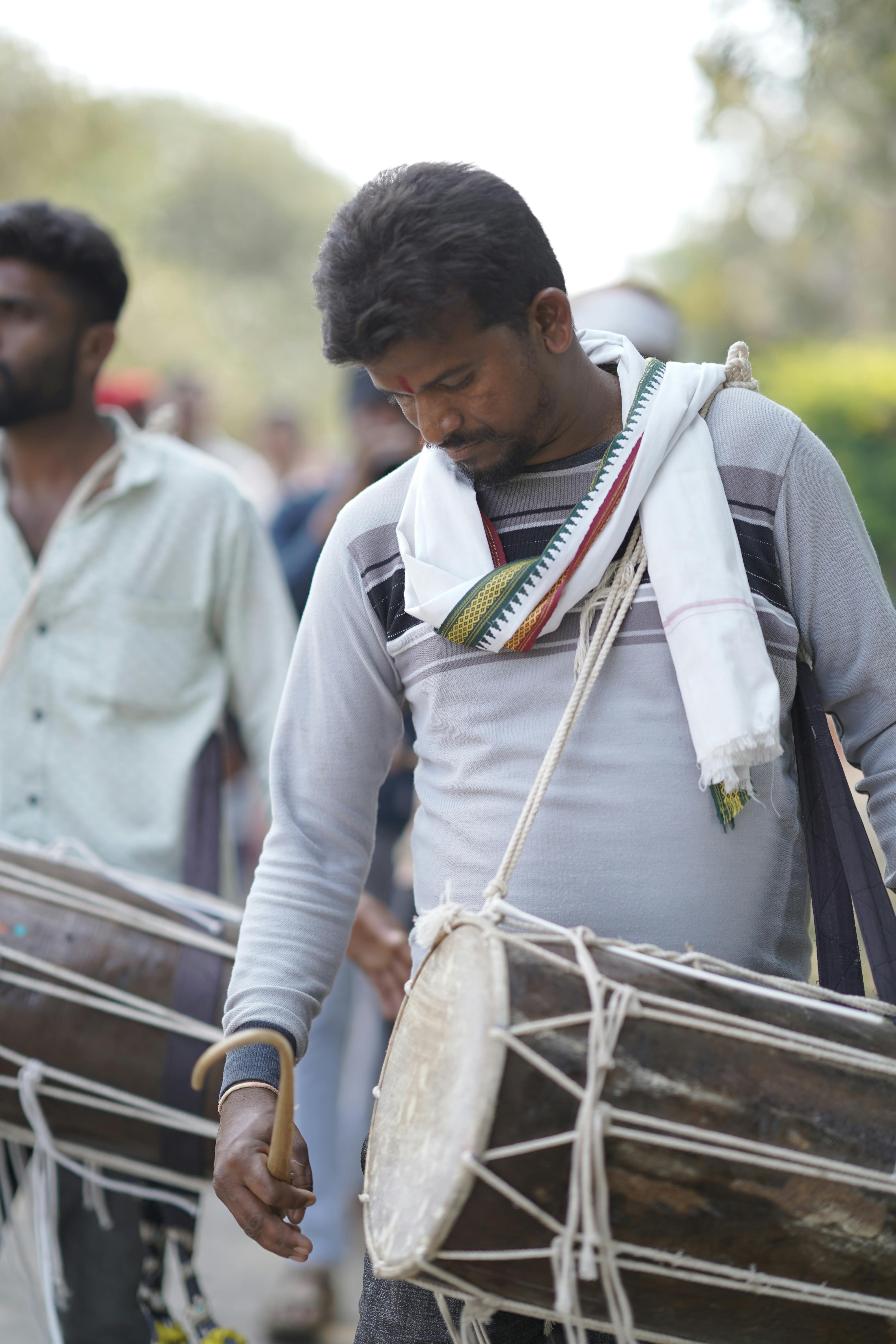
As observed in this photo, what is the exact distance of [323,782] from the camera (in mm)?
1751

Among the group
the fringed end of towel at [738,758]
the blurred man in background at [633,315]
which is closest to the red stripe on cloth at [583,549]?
the fringed end of towel at [738,758]

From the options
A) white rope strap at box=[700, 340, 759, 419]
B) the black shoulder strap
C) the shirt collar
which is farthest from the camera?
the shirt collar

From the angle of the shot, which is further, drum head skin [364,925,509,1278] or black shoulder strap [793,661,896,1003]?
black shoulder strap [793,661,896,1003]

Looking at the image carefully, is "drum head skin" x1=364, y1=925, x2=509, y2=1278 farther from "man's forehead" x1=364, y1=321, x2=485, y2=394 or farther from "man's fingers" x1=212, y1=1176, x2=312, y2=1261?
"man's forehead" x1=364, y1=321, x2=485, y2=394

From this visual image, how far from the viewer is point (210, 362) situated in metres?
34.2

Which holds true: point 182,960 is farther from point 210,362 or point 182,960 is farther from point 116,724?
point 210,362

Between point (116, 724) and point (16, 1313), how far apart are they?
1.49 metres

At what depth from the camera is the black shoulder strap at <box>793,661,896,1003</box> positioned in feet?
4.94

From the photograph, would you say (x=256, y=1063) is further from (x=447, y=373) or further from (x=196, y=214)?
(x=196, y=214)

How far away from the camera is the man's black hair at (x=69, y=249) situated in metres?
2.60

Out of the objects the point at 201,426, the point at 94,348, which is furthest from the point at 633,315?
the point at 201,426

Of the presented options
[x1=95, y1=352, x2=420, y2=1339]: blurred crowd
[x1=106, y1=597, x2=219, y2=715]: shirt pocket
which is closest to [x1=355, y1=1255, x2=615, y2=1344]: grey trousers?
[x1=95, y1=352, x2=420, y2=1339]: blurred crowd

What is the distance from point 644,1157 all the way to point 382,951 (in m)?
1.08

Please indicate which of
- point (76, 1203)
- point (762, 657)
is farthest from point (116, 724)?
point (762, 657)
